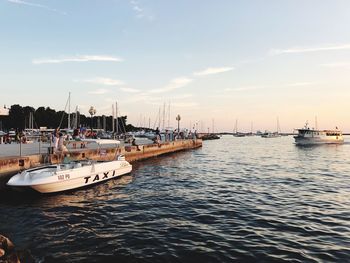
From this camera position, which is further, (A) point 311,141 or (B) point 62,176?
(A) point 311,141

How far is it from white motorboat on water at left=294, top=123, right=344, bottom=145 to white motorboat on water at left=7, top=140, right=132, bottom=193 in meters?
85.6

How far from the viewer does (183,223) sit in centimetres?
1495

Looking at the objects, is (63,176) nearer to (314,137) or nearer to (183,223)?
(183,223)

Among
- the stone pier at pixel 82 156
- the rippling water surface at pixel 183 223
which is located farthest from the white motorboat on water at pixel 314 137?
the rippling water surface at pixel 183 223

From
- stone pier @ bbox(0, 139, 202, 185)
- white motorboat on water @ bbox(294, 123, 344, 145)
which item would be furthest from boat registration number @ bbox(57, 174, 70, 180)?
white motorboat on water @ bbox(294, 123, 344, 145)

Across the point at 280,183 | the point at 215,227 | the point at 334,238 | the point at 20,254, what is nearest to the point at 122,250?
the point at 20,254

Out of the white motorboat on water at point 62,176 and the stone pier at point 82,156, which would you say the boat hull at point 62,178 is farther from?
the stone pier at point 82,156

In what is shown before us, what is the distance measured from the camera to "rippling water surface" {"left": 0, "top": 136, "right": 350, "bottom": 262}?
450 inches

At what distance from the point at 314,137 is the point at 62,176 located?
3748 inches

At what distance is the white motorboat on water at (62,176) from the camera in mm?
19406

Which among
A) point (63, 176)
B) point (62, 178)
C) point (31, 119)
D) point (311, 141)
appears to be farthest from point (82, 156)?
point (31, 119)

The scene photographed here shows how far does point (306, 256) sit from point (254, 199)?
9119 millimetres

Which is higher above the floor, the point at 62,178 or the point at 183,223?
the point at 62,178

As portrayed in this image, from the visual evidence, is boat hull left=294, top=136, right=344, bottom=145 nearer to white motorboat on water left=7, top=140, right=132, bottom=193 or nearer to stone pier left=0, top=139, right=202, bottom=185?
stone pier left=0, top=139, right=202, bottom=185
